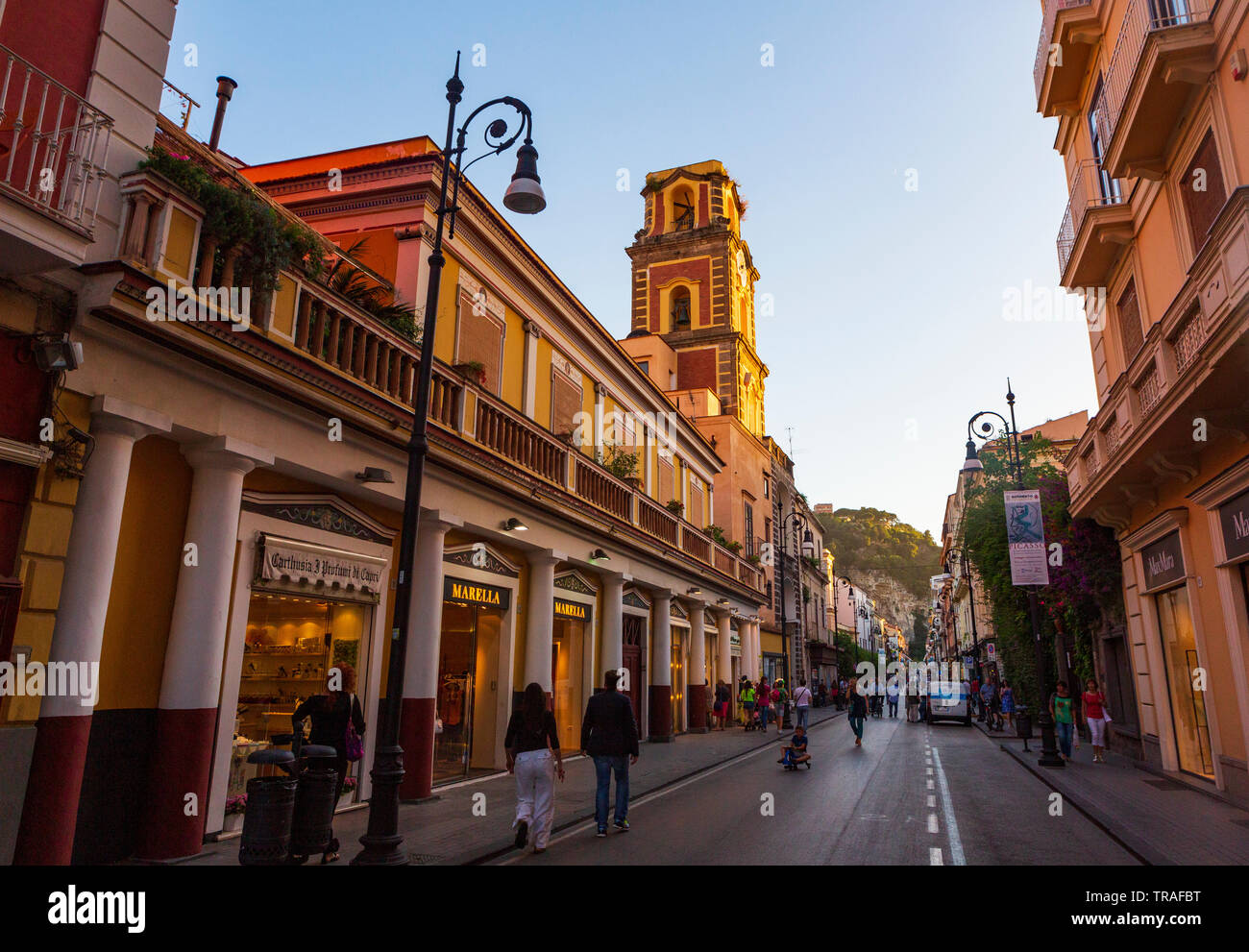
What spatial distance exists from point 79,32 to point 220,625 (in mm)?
5899

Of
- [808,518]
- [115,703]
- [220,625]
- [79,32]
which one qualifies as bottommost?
[115,703]

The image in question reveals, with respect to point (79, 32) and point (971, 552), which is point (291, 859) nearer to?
point (79, 32)

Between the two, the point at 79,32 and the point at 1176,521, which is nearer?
the point at 79,32

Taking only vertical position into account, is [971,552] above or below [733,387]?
below

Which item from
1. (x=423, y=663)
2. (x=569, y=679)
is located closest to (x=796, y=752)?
(x=569, y=679)

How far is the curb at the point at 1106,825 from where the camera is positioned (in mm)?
7927

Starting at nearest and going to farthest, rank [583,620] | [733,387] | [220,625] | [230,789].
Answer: [220,625] → [230,789] → [583,620] → [733,387]

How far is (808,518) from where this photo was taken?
187 feet

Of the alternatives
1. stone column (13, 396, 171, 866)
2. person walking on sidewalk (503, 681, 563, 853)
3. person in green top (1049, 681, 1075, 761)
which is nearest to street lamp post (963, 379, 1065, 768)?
person in green top (1049, 681, 1075, 761)

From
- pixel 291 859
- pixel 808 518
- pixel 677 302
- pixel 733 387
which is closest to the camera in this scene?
pixel 291 859

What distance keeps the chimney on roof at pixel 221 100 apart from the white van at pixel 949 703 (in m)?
32.4

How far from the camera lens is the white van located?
3228 cm

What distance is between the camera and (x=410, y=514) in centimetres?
813

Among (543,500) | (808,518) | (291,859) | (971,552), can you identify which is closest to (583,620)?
(543,500)
